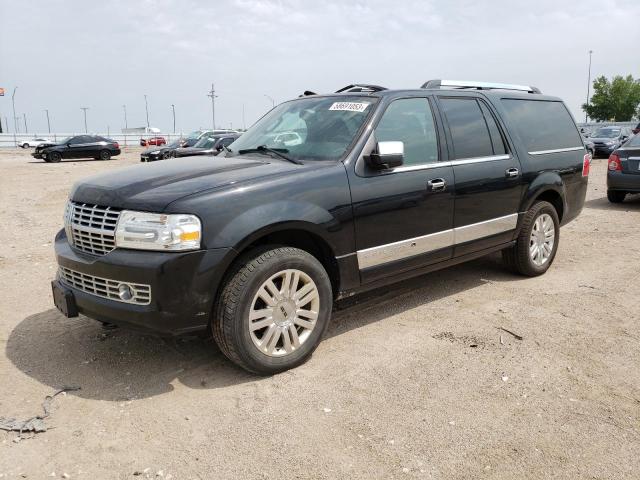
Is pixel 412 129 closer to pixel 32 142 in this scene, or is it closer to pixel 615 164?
pixel 615 164

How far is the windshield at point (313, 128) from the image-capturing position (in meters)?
4.16

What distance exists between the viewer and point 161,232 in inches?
126

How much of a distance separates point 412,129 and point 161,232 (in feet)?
7.36

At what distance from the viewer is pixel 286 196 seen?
3576 mm

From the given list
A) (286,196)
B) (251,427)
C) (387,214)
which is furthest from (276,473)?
(387,214)

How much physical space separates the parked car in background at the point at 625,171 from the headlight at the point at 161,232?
9.59m

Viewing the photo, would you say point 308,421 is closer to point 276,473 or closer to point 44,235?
point 276,473

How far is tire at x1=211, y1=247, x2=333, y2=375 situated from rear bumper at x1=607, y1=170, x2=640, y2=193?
8.68 meters

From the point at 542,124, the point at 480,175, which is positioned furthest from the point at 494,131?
the point at 542,124

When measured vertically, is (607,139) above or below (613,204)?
above

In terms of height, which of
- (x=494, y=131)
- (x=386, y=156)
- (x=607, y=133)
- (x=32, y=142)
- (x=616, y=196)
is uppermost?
(x=494, y=131)

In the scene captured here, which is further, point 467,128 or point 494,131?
point 494,131

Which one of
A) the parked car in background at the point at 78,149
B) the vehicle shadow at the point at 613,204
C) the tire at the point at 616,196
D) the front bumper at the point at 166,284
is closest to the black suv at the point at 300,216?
the front bumper at the point at 166,284

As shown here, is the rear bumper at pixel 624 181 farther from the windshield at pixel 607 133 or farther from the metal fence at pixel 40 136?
the metal fence at pixel 40 136
